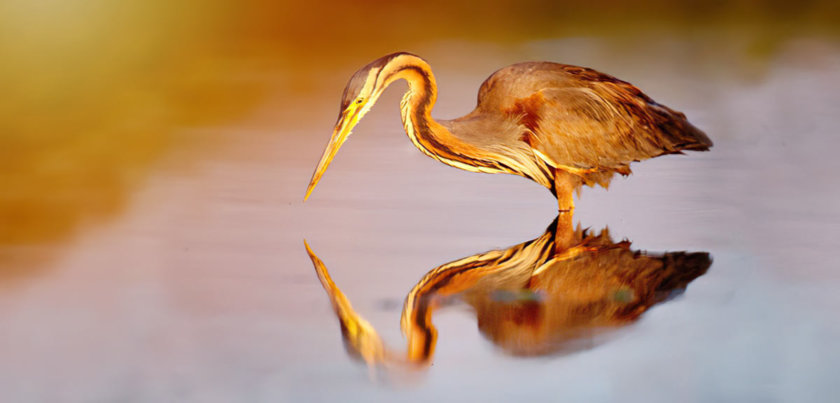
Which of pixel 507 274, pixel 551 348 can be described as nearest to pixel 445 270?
pixel 507 274

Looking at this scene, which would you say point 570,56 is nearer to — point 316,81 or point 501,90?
point 316,81

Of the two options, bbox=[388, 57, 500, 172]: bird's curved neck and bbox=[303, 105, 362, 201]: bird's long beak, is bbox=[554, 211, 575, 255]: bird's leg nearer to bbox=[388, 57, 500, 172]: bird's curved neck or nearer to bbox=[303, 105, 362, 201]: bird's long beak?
bbox=[388, 57, 500, 172]: bird's curved neck

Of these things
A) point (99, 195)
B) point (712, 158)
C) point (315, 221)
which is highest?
point (712, 158)

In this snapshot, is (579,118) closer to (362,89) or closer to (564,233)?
(564,233)

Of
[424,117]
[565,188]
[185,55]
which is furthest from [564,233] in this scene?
[185,55]

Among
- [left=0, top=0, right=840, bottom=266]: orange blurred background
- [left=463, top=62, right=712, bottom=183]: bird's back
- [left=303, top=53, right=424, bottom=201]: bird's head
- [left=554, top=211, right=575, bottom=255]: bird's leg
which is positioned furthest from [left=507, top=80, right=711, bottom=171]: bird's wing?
[left=0, top=0, right=840, bottom=266]: orange blurred background

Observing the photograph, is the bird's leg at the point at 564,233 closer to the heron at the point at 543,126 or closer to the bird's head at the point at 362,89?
the heron at the point at 543,126
